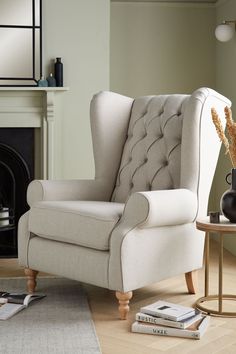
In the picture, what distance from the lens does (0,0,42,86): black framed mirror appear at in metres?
4.34

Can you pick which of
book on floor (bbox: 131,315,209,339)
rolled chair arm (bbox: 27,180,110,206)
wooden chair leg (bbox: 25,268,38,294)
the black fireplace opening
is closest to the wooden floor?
book on floor (bbox: 131,315,209,339)

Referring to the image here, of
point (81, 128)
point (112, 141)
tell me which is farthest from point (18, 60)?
point (112, 141)

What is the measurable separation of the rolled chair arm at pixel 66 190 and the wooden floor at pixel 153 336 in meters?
0.52

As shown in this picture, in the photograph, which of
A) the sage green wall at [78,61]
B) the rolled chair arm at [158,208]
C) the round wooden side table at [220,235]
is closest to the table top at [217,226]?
the round wooden side table at [220,235]

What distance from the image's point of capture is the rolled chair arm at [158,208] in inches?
111

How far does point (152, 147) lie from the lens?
136 inches

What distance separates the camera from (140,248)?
2875 mm

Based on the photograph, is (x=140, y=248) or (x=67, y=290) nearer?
(x=140, y=248)

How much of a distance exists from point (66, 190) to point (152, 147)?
528 mm

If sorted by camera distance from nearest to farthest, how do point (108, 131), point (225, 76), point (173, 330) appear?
point (173, 330) < point (108, 131) < point (225, 76)

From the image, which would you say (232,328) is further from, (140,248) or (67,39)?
(67,39)

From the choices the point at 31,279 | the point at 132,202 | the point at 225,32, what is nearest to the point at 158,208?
the point at 132,202

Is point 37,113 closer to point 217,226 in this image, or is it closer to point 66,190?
point 66,190

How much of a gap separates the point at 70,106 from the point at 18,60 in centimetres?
48
